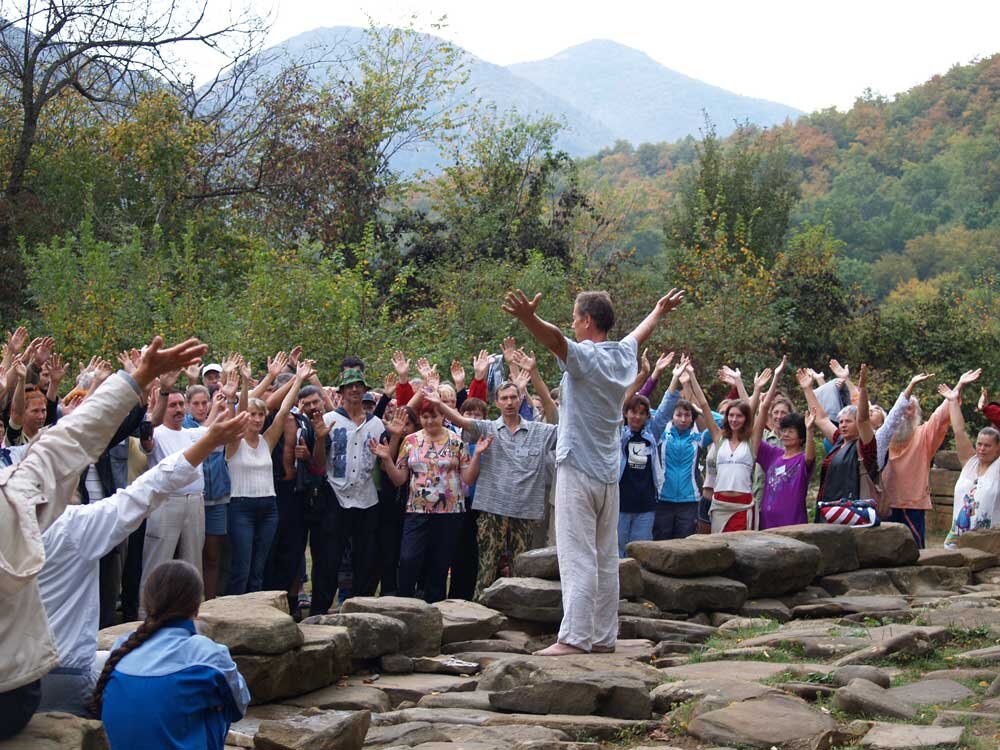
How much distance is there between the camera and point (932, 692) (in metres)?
6.51

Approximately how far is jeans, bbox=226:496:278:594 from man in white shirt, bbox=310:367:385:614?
593 millimetres

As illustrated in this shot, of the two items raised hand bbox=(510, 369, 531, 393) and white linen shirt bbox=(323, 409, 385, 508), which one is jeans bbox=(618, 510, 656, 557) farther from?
white linen shirt bbox=(323, 409, 385, 508)

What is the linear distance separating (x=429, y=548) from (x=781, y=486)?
315cm


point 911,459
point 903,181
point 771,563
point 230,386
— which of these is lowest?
point 771,563

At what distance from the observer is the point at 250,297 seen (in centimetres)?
1605

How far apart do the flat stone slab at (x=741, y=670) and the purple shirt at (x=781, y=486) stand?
3425 mm

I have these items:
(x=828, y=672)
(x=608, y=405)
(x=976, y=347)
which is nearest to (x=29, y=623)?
(x=608, y=405)

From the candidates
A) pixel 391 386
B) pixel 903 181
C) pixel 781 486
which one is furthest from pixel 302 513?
pixel 903 181

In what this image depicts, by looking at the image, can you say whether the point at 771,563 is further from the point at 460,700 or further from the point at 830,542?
the point at 460,700

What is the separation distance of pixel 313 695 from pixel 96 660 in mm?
1797

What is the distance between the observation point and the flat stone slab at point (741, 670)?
695 centimetres

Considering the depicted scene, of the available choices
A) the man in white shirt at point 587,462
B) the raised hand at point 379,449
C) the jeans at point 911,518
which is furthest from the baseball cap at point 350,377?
the jeans at point 911,518

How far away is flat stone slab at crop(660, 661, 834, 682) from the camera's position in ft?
22.8

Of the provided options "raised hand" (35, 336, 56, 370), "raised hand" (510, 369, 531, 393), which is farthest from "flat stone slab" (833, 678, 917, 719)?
"raised hand" (35, 336, 56, 370)
